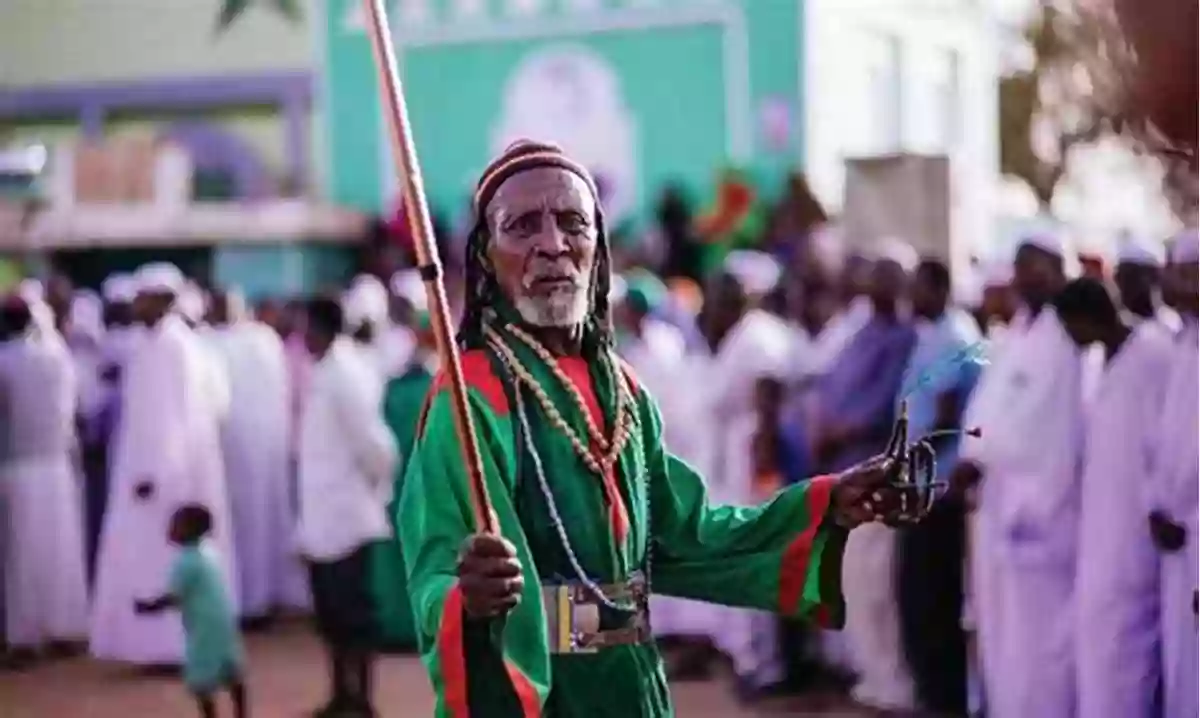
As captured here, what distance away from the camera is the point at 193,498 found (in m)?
5.88

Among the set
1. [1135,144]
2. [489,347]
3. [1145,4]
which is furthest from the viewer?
[1135,144]

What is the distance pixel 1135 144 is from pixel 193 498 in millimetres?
3052

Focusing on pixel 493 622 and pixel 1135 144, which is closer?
pixel 493 622

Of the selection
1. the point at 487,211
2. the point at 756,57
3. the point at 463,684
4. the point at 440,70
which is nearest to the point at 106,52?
the point at 440,70

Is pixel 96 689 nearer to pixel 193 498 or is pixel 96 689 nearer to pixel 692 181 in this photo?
pixel 193 498

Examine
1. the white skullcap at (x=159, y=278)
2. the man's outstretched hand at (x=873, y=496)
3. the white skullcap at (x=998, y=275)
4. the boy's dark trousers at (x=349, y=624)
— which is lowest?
the boy's dark trousers at (x=349, y=624)

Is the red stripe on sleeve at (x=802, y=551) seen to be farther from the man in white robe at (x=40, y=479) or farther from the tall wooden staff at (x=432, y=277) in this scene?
the man in white robe at (x=40, y=479)

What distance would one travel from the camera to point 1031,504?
4414mm

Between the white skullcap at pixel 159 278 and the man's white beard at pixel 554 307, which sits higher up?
the white skullcap at pixel 159 278

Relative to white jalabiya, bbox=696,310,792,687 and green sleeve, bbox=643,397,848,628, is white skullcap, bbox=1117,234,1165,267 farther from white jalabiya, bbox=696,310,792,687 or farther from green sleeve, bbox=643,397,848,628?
green sleeve, bbox=643,397,848,628

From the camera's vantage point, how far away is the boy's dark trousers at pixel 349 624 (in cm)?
530

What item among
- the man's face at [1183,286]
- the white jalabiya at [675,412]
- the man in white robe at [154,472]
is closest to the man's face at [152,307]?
the man in white robe at [154,472]

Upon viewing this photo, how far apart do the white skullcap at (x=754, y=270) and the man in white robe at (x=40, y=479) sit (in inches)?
82.2

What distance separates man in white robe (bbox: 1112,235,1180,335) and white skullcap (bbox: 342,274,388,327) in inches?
96.9
